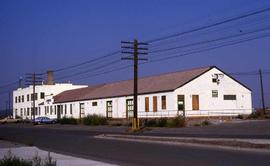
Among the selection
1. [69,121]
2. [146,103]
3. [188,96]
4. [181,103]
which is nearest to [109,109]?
[69,121]

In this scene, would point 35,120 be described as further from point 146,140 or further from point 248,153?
point 248,153

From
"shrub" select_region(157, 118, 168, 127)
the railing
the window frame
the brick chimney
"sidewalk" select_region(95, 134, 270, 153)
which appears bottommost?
"sidewalk" select_region(95, 134, 270, 153)

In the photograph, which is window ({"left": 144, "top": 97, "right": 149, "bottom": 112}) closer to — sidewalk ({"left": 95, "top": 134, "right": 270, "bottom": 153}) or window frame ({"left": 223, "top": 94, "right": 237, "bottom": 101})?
window frame ({"left": 223, "top": 94, "right": 237, "bottom": 101})

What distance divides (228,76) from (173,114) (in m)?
10.3

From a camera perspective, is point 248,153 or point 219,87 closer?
point 248,153

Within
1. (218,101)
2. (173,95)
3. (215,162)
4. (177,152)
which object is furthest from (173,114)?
(215,162)

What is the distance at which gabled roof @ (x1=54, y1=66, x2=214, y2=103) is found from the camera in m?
63.1

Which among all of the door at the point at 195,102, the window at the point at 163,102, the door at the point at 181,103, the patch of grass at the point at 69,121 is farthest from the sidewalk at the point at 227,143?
the patch of grass at the point at 69,121

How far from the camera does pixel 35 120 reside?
82000 mm

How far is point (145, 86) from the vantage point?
69562 millimetres

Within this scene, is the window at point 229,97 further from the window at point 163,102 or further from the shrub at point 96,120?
the shrub at point 96,120

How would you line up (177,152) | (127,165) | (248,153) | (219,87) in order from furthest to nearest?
(219,87) → (177,152) → (248,153) → (127,165)

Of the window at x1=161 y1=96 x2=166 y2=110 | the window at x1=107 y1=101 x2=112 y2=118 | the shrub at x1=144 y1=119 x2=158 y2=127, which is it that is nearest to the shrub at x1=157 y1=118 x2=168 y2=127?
the shrub at x1=144 y1=119 x2=158 y2=127

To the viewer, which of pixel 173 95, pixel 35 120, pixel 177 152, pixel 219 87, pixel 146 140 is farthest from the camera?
pixel 35 120
